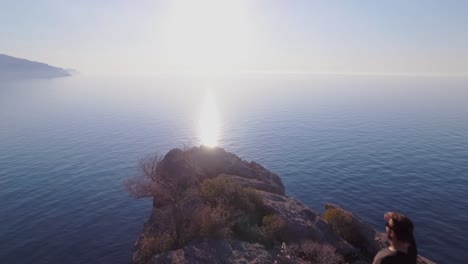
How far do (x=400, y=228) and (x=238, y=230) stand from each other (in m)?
20.1

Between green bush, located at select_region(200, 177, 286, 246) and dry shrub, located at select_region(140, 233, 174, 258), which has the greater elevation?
green bush, located at select_region(200, 177, 286, 246)

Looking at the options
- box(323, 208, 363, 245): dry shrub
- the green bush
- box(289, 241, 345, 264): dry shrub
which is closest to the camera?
box(289, 241, 345, 264): dry shrub

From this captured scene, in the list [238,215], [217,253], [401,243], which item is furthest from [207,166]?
[401,243]

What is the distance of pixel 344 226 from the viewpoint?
3162 centimetres

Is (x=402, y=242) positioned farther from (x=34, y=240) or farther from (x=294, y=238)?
(x=34, y=240)

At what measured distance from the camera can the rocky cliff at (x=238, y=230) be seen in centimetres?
2420

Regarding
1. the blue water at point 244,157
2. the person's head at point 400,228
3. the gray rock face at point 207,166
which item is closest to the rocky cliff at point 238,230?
the gray rock face at point 207,166

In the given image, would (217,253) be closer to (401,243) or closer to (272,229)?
(272,229)

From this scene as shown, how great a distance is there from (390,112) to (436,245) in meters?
107

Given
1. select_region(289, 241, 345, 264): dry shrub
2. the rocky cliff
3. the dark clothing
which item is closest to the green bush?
the rocky cliff

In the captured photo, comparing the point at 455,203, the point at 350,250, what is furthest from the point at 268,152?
the point at 350,250

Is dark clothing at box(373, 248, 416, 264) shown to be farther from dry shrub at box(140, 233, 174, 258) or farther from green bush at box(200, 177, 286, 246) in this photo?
dry shrub at box(140, 233, 174, 258)

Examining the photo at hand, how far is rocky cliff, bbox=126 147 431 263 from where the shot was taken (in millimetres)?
24203

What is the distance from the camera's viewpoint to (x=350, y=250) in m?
28.3
